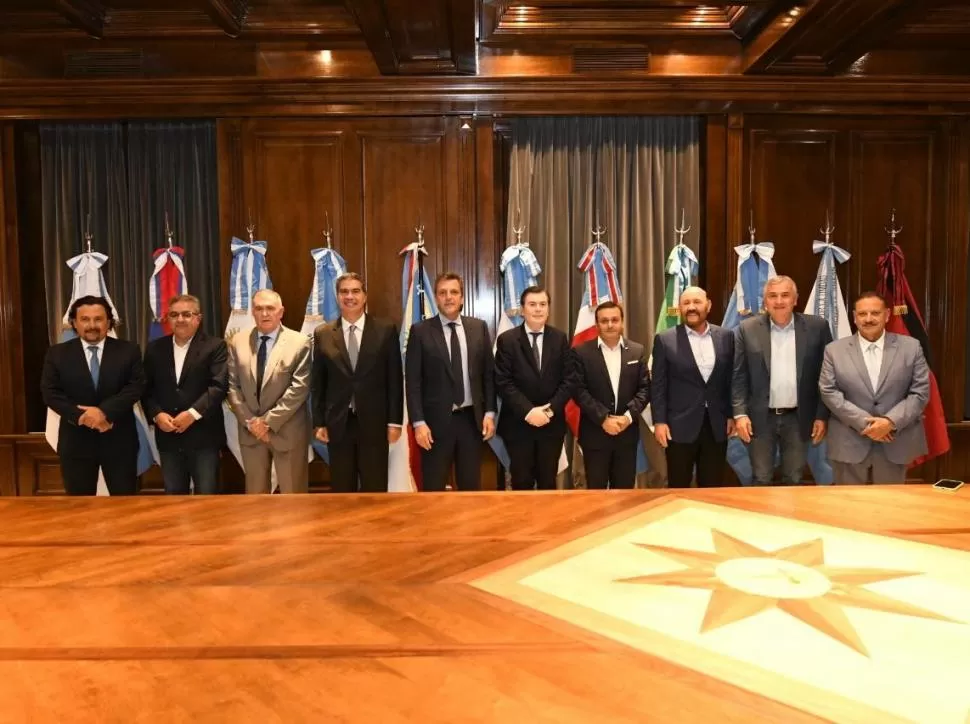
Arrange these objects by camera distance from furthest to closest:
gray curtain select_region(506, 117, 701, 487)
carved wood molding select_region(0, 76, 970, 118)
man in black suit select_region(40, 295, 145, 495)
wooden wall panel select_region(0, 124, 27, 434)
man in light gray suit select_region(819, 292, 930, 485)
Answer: gray curtain select_region(506, 117, 701, 487), wooden wall panel select_region(0, 124, 27, 434), carved wood molding select_region(0, 76, 970, 118), man in black suit select_region(40, 295, 145, 495), man in light gray suit select_region(819, 292, 930, 485)

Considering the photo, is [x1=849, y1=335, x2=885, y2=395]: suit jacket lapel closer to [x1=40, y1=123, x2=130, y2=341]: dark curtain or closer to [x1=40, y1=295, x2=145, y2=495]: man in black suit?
[x1=40, y1=295, x2=145, y2=495]: man in black suit

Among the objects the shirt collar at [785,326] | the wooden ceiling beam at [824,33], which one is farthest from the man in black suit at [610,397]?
the wooden ceiling beam at [824,33]

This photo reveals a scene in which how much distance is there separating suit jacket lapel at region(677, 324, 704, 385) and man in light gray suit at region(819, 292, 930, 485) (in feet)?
1.85

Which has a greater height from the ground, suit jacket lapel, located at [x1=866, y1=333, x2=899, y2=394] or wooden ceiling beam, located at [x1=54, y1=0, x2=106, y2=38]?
wooden ceiling beam, located at [x1=54, y1=0, x2=106, y2=38]

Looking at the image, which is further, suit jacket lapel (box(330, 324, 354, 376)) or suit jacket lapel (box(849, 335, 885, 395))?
suit jacket lapel (box(330, 324, 354, 376))

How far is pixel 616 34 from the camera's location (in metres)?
4.66

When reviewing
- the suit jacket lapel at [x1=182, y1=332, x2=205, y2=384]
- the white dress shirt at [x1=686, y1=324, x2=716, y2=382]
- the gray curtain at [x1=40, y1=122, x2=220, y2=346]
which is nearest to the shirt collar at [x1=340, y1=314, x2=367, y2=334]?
the suit jacket lapel at [x1=182, y1=332, x2=205, y2=384]

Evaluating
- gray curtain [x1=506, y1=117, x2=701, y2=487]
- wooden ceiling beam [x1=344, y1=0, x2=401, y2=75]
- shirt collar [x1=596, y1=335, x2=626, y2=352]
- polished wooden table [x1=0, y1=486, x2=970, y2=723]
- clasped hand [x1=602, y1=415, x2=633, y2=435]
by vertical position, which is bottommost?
polished wooden table [x1=0, y1=486, x2=970, y2=723]

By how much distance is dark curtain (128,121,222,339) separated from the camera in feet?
16.5

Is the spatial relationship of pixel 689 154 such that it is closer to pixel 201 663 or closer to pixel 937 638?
pixel 937 638

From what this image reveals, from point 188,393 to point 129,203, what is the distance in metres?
1.92

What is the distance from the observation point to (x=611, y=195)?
500 centimetres

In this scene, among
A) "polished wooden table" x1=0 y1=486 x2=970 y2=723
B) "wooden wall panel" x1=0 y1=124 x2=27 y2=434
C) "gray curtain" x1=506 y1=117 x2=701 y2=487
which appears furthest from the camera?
"gray curtain" x1=506 y1=117 x2=701 y2=487

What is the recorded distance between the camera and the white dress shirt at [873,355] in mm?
3571
